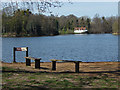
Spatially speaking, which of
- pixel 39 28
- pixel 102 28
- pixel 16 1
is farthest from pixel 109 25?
pixel 16 1

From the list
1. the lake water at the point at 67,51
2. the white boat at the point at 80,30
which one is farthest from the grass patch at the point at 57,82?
the white boat at the point at 80,30

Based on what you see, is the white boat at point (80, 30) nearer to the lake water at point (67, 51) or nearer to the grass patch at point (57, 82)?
the lake water at point (67, 51)

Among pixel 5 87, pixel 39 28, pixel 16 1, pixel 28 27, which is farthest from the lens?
pixel 39 28

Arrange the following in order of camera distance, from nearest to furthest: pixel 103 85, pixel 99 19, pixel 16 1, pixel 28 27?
pixel 103 85 → pixel 16 1 → pixel 28 27 → pixel 99 19

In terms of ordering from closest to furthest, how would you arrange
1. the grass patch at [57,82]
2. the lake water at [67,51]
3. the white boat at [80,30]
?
the grass patch at [57,82] → the lake water at [67,51] → the white boat at [80,30]

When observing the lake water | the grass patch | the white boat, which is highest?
the white boat

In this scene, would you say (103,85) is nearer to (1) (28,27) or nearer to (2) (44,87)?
(2) (44,87)

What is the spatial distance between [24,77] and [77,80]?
7.16ft

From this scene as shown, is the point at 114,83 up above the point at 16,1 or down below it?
below

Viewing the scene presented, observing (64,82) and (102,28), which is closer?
(64,82)

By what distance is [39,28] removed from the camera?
100 metres

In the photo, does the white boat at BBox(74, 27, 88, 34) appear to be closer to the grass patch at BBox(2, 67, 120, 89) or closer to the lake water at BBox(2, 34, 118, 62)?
the lake water at BBox(2, 34, 118, 62)

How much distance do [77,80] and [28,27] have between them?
8565 cm

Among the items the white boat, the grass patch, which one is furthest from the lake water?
the white boat
